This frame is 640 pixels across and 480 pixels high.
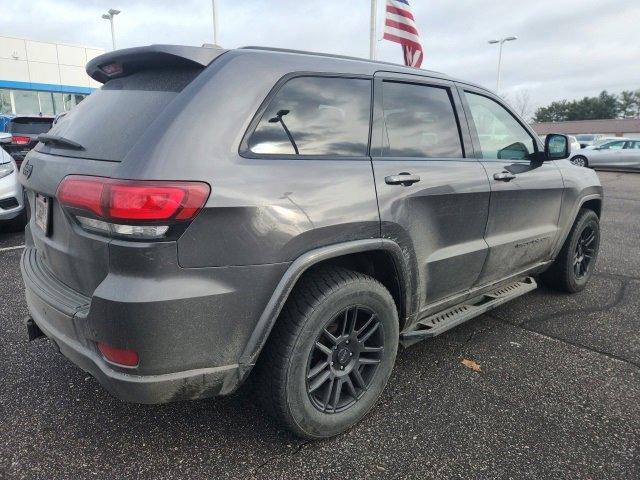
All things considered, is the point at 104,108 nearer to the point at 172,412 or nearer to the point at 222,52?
the point at 222,52

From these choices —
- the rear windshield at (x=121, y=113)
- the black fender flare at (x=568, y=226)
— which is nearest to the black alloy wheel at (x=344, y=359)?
the rear windshield at (x=121, y=113)

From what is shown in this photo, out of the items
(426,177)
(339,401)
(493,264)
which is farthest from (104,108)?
(493,264)

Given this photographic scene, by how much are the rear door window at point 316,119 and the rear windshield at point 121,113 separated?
0.39m

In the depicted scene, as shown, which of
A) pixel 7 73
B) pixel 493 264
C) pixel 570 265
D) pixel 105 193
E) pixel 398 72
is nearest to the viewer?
pixel 105 193

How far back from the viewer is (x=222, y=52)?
2.11 m

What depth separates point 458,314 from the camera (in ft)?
9.95

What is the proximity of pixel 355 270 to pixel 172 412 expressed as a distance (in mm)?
1218

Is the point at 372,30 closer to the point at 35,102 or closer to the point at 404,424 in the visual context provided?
the point at 404,424

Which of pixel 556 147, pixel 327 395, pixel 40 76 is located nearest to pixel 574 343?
pixel 556 147

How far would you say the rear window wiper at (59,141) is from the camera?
215 centimetres

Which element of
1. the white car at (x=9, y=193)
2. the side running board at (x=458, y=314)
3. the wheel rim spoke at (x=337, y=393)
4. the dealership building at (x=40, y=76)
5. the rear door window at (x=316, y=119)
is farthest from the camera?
the dealership building at (x=40, y=76)

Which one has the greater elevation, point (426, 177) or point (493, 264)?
point (426, 177)

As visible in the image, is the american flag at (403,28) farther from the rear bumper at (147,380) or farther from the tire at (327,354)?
the rear bumper at (147,380)

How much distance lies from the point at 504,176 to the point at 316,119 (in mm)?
1527
